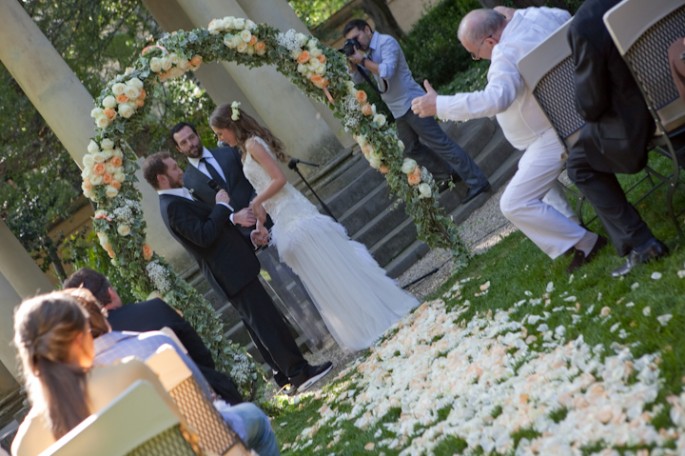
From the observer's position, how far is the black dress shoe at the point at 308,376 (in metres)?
10.4

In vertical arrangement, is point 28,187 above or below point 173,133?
above

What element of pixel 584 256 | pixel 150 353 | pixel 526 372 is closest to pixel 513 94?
pixel 584 256

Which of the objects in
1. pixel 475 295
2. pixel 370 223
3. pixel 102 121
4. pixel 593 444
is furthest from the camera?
pixel 370 223

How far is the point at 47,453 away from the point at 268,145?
248 inches

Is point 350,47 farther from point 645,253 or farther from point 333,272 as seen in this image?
point 645,253

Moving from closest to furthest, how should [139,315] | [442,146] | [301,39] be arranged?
[139,315] → [301,39] → [442,146]

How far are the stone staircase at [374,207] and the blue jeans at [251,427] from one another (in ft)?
18.1

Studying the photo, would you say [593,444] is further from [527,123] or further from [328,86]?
[328,86]

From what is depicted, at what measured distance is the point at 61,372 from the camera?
457 cm

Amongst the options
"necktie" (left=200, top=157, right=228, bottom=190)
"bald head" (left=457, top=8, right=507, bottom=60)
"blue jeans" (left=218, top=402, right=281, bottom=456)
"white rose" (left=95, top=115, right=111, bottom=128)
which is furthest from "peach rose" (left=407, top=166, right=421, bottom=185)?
"blue jeans" (left=218, top=402, right=281, bottom=456)

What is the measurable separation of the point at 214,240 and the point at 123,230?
2.66ft

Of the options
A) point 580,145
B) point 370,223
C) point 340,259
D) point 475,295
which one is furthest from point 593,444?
point 370,223

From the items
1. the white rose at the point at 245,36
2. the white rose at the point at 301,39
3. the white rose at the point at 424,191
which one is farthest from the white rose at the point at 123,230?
the white rose at the point at 424,191

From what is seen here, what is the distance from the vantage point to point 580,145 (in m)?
6.70
